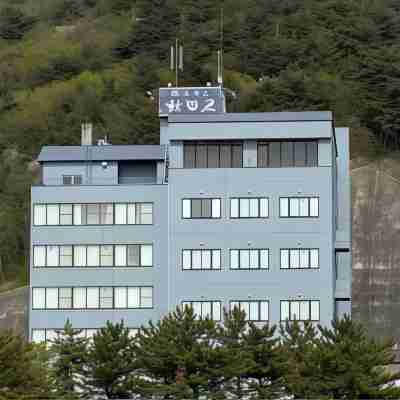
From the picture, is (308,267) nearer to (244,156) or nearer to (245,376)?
(244,156)

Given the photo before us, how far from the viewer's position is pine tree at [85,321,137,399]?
72000mm

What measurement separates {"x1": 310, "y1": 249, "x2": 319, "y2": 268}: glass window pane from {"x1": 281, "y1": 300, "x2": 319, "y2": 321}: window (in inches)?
81.8

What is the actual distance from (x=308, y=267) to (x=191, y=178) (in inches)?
328

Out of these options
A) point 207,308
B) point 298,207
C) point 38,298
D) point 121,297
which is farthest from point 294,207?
point 38,298

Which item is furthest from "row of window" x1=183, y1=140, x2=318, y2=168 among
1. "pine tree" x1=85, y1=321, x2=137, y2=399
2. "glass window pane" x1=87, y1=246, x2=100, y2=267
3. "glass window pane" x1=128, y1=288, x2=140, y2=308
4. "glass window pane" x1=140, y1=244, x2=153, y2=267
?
"pine tree" x1=85, y1=321, x2=137, y2=399

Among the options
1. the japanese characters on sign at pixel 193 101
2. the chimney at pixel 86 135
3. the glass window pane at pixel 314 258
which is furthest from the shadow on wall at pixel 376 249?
the chimney at pixel 86 135

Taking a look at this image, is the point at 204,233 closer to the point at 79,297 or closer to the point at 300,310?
the point at 300,310

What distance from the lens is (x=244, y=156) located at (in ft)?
282

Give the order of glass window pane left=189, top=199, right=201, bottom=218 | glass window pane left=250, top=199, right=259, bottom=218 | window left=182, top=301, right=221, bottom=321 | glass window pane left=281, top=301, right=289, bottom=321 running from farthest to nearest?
1. glass window pane left=189, top=199, right=201, bottom=218
2. glass window pane left=250, top=199, right=259, bottom=218
3. window left=182, top=301, right=221, bottom=321
4. glass window pane left=281, top=301, right=289, bottom=321

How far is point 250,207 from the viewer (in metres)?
85.4

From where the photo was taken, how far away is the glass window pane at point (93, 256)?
85.5 meters

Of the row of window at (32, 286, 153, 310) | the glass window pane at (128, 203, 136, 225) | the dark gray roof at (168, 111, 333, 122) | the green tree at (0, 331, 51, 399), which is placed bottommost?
the green tree at (0, 331, 51, 399)

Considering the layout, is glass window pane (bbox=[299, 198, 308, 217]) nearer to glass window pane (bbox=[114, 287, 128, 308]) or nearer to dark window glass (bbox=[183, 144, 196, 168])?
dark window glass (bbox=[183, 144, 196, 168])

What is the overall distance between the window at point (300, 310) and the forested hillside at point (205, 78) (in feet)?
206
